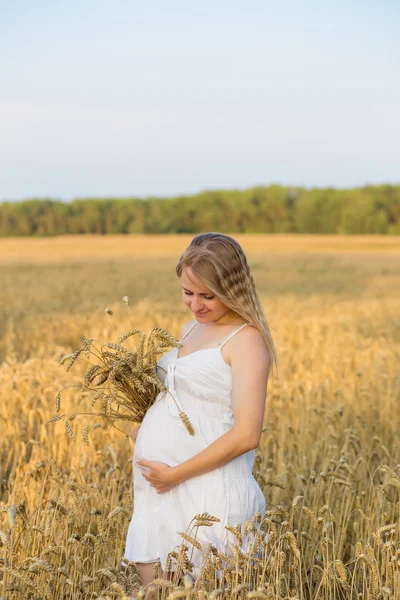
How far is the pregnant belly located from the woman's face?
369mm

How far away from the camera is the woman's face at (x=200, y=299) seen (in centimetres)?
281

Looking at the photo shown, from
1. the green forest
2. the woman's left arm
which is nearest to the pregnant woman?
the woman's left arm

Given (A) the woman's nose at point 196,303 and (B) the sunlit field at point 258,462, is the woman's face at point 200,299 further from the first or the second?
Result: (B) the sunlit field at point 258,462

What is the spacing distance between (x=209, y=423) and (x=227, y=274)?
55 centimetres

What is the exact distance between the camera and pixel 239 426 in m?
2.68

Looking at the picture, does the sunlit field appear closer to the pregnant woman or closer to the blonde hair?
the pregnant woman

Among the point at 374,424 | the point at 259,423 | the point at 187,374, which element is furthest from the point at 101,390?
the point at 374,424

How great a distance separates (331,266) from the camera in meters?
30.5

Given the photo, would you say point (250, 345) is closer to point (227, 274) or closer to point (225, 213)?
point (227, 274)

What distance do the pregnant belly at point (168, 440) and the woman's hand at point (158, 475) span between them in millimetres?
43

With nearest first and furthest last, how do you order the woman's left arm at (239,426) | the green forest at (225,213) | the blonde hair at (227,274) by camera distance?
the woman's left arm at (239,426) < the blonde hair at (227,274) < the green forest at (225,213)

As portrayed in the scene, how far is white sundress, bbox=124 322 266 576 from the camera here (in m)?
2.74

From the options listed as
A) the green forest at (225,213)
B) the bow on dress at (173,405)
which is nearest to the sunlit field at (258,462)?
the bow on dress at (173,405)

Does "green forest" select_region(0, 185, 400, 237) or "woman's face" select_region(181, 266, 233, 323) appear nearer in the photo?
"woman's face" select_region(181, 266, 233, 323)
